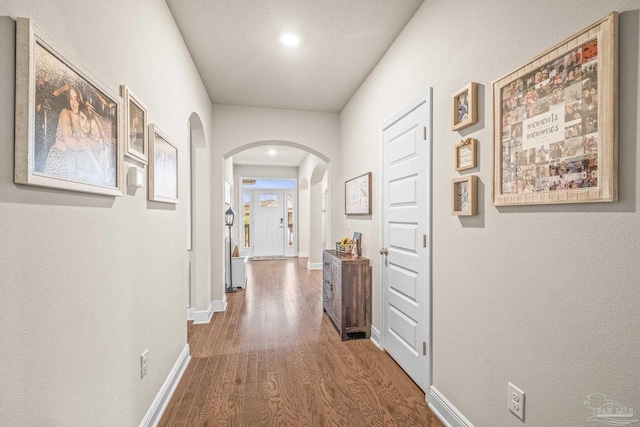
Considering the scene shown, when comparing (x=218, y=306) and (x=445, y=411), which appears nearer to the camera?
(x=445, y=411)

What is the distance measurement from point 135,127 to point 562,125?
1.96 meters

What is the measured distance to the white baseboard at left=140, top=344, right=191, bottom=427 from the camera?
5.95 ft

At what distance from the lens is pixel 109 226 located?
1.38 m

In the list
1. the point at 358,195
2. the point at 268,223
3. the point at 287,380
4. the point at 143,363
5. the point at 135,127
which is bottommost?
the point at 287,380

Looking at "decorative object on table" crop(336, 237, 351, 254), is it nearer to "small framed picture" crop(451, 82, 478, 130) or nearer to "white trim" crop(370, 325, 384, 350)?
"white trim" crop(370, 325, 384, 350)

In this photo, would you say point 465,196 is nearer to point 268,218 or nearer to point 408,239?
point 408,239

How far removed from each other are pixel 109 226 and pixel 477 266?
1831mm

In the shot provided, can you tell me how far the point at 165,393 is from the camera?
2066 mm

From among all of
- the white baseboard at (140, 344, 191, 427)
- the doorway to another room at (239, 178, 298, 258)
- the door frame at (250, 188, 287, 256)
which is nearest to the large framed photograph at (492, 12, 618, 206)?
the white baseboard at (140, 344, 191, 427)

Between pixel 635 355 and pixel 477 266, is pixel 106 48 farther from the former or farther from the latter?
pixel 635 355

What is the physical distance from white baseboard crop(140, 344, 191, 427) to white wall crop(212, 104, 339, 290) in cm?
155

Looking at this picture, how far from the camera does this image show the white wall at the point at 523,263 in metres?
0.98

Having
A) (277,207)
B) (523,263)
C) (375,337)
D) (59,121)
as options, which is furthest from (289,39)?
(277,207)

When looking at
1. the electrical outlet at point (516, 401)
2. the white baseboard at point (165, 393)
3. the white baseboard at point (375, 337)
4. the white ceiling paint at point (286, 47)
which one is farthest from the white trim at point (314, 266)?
the electrical outlet at point (516, 401)
